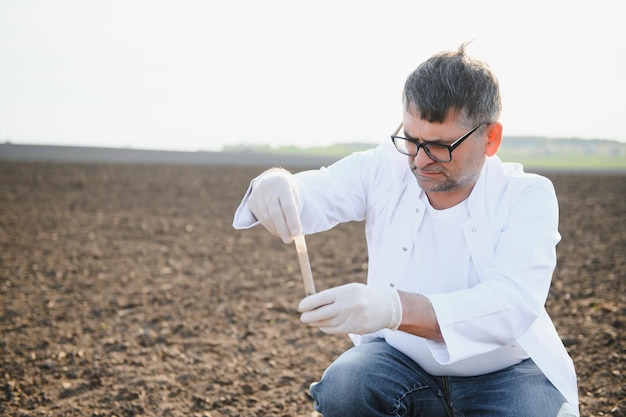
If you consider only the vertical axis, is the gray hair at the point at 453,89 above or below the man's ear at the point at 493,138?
above

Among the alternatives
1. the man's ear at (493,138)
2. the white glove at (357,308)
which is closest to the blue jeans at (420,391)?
the white glove at (357,308)

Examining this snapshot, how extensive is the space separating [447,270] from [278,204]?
26.2 inches

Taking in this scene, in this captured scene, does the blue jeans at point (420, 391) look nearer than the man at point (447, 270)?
No

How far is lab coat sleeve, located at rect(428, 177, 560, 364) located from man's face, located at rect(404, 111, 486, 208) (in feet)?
0.80

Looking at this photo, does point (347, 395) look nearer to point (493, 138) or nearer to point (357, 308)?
point (357, 308)

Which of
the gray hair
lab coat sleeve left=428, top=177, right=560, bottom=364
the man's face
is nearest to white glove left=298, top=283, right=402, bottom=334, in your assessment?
lab coat sleeve left=428, top=177, right=560, bottom=364

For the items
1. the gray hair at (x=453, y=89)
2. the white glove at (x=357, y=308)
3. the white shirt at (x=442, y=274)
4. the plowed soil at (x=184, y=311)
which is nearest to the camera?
the white glove at (x=357, y=308)

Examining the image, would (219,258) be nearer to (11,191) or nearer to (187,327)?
(187,327)

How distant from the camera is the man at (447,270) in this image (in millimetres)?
1903

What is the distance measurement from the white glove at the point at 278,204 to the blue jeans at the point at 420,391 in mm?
534

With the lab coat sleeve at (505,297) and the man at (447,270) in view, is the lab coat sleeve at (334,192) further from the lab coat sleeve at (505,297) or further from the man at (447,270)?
the lab coat sleeve at (505,297)

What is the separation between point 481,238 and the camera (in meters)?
2.17

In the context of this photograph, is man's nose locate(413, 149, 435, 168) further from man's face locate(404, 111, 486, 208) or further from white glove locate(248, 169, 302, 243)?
white glove locate(248, 169, 302, 243)

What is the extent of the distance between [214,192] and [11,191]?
3.53 metres
